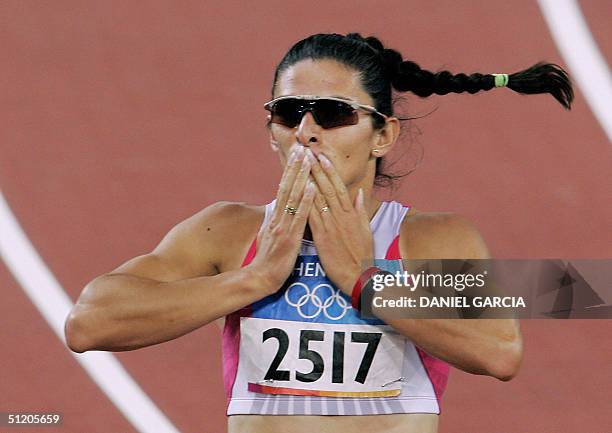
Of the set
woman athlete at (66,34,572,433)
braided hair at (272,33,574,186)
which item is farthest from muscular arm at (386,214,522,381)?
braided hair at (272,33,574,186)

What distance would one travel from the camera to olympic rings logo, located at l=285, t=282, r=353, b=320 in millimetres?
3275

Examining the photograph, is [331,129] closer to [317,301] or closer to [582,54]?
[317,301]

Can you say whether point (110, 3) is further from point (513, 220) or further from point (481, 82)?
point (481, 82)

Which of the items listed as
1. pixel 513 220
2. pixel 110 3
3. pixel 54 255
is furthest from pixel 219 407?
pixel 110 3

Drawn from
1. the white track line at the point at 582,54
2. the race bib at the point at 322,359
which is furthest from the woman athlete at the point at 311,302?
the white track line at the point at 582,54

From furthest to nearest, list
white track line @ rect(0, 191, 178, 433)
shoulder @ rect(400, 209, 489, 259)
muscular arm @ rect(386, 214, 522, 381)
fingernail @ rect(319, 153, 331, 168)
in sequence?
white track line @ rect(0, 191, 178, 433) < shoulder @ rect(400, 209, 489, 259) < fingernail @ rect(319, 153, 331, 168) < muscular arm @ rect(386, 214, 522, 381)

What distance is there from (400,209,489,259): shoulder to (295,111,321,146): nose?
1.27 feet

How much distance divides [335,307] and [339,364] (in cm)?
16

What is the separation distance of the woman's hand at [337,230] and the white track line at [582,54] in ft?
9.98

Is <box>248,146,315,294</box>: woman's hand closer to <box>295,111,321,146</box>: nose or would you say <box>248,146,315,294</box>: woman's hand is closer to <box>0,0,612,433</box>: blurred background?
<box>295,111,321,146</box>: nose

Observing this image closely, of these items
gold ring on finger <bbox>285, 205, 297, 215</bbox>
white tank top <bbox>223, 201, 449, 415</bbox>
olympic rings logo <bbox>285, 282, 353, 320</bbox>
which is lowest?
white tank top <bbox>223, 201, 449, 415</bbox>

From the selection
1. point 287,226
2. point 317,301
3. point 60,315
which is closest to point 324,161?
point 287,226

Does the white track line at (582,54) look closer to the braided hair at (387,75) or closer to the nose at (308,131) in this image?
the braided hair at (387,75)

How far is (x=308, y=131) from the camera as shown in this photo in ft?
10.8
